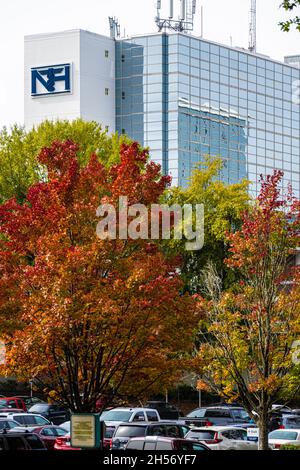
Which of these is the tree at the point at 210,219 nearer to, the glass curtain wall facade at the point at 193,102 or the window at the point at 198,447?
the window at the point at 198,447

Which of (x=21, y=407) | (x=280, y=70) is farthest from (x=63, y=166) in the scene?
(x=280, y=70)

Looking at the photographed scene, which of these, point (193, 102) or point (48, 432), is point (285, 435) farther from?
point (193, 102)

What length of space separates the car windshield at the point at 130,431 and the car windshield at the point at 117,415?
22.4 ft

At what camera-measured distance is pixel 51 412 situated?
5403 cm

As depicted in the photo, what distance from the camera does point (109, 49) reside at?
5576 inches

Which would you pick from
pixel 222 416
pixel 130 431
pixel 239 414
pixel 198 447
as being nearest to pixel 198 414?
pixel 222 416

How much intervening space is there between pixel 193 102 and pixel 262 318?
107 m

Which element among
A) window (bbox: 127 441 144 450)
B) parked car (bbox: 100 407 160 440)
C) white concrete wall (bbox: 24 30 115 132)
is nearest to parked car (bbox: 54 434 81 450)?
window (bbox: 127 441 144 450)

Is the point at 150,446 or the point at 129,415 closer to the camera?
the point at 150,446

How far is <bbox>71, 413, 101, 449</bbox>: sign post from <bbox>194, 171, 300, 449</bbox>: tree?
608 centimetres

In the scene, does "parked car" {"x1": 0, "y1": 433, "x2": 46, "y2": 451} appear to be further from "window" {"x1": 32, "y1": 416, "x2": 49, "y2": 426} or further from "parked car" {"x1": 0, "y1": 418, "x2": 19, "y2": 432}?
"window" {"x1": 32, "y1": 416, "x2": 49, "y2": 426}

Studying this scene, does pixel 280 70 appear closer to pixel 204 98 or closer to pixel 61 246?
pixel 204 98
